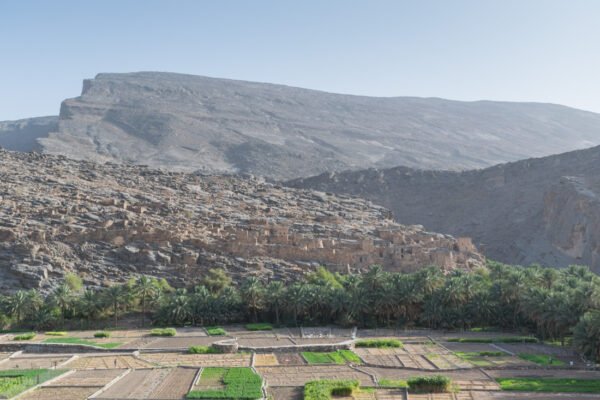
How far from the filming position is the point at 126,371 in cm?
3322

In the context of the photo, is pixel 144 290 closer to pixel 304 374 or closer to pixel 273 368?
pixel 273 368

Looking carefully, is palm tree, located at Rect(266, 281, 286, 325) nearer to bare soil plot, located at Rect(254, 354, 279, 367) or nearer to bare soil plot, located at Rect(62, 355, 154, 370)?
bare soil plot, located at Rect(254, 354, 279, 367)

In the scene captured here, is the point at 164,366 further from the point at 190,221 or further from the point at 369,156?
the point at 369,156

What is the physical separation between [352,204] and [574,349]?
60.1 m

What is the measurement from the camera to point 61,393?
2908 cm

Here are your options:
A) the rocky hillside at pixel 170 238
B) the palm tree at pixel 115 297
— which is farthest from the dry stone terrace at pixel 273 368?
the rocky hillside at pixel 170 238

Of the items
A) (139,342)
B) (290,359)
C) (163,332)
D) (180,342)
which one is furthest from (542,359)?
(139,342)

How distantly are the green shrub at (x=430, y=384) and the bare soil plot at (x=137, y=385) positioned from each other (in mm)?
12731

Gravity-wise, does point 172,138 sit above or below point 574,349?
above

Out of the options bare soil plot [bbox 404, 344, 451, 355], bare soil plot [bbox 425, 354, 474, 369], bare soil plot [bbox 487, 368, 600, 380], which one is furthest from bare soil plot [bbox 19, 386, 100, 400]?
bare soil plot [bbox 487, 368, 600, 380]

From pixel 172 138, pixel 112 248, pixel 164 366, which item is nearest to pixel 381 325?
pixel 164 366

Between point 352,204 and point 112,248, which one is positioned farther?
point 352,204

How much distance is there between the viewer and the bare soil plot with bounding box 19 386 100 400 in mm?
28422

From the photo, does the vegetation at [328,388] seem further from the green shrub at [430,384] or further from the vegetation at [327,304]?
the vegetation at [327,304]
